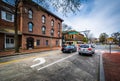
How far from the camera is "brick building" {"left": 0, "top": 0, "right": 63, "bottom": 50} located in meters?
17.3

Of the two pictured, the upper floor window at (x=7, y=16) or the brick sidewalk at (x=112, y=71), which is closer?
the brick sidewalk at (x=112, y=71)

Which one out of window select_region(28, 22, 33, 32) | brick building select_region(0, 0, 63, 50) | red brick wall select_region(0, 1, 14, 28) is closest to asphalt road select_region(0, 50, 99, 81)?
brick building select_region(0, 0, 63, 50)

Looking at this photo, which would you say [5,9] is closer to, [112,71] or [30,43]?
[30,43]

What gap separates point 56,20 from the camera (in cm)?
3466

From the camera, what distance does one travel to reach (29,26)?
22.7 m

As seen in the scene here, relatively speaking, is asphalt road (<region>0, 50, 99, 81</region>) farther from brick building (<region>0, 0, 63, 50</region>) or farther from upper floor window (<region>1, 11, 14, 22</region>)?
upper floor window (<region>1, 11, 14, 22</region>)

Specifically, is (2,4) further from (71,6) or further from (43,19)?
(71,6)

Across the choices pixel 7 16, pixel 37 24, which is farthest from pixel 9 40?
pixel 37 24

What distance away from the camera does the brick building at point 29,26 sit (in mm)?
17312

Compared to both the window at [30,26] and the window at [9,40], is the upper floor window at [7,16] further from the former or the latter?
the window at [30,26]

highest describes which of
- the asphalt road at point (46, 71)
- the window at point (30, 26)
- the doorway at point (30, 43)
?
the window at point (30, 26)

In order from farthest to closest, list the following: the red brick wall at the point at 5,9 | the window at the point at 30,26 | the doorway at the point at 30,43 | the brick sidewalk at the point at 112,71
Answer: the window at the point at 30,26
the doorway at the point at 30,43
the red brick wall at the point at 5,9
the brick sidewalk at the point at 112,71

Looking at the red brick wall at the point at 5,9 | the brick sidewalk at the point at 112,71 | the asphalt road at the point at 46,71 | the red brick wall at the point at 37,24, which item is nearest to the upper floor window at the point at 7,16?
the red brick wall at the point at 5,9

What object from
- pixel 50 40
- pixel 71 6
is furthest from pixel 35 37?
pixel 71 6
